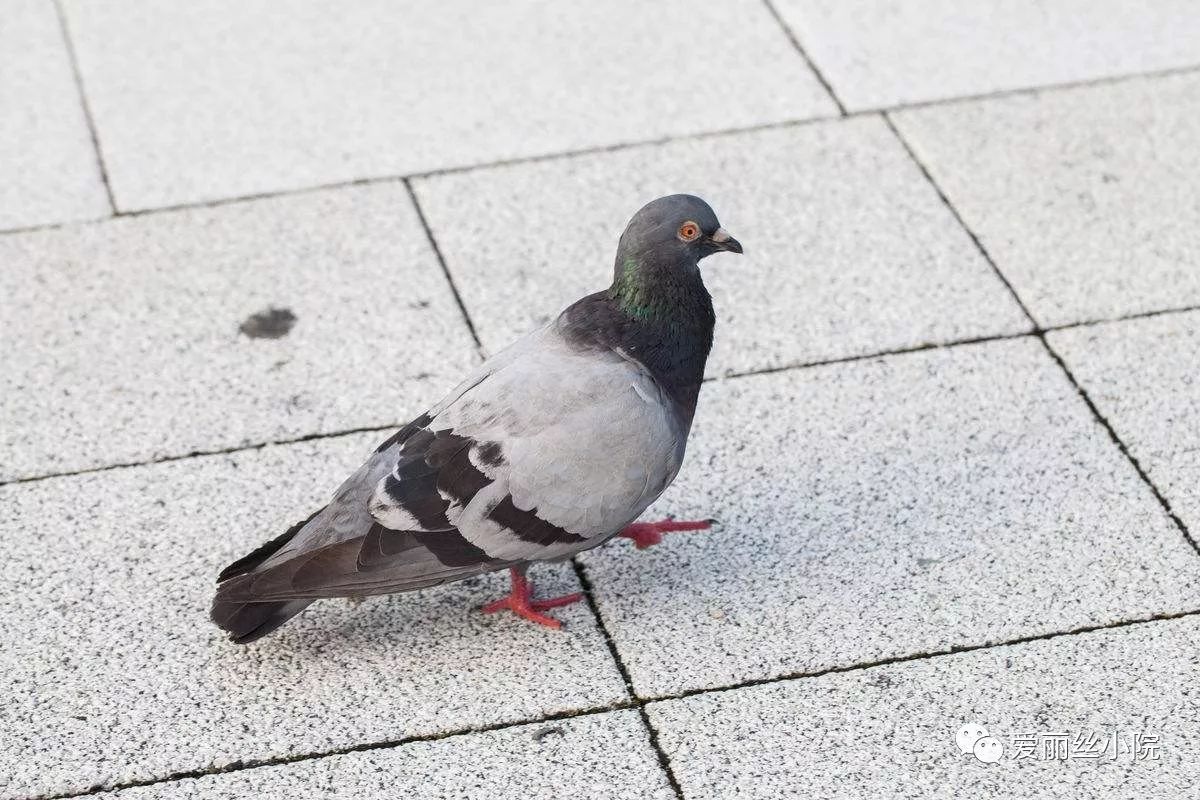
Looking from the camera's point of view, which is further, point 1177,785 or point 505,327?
point 505,327

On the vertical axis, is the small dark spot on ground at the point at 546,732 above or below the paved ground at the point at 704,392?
above

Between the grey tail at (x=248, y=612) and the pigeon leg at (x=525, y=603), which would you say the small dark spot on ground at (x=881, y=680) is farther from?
the grey tail at (x=248, y=612)

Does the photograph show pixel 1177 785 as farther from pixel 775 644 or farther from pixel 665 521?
pixel 665 521

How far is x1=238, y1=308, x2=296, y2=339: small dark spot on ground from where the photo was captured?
5.79 m

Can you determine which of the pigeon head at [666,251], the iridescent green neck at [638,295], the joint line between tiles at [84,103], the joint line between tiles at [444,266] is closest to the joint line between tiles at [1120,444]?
the pigeon head at [666,251]

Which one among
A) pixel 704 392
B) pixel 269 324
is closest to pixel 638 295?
pixel 704 392

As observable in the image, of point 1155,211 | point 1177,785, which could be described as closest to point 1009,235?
point 1155,211

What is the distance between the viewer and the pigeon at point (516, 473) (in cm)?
424

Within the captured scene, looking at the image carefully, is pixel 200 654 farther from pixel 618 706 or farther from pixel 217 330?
pixel 217 330

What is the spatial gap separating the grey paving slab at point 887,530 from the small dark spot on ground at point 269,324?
156 cm

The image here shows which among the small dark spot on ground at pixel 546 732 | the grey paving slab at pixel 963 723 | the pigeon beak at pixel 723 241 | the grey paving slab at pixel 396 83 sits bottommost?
the grey paving slab at pixel 396 83

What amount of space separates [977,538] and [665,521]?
0.94m

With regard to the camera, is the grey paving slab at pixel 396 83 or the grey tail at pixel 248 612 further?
the grey paving slab at pixel 396 83

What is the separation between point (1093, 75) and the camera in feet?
23.1
